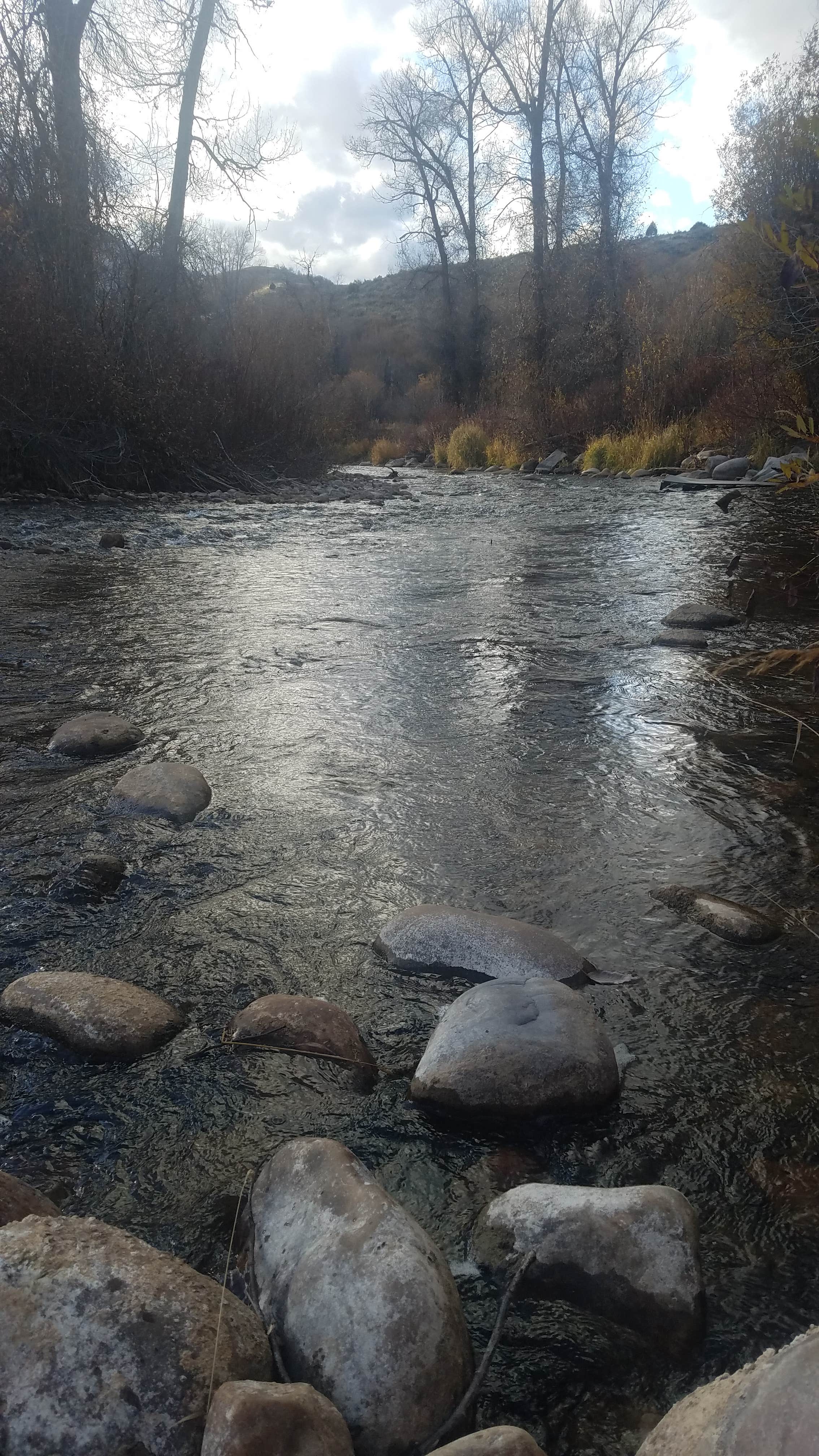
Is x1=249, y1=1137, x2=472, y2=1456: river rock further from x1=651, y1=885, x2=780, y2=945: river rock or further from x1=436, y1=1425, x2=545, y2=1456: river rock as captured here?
x1=651, y1=885, x2=780, y2=945: river rock

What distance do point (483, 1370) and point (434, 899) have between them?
4.16 ft

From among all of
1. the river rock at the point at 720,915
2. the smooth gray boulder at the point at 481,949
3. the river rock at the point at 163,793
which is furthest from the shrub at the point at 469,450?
the smooth gray boulder at the point at 481,949

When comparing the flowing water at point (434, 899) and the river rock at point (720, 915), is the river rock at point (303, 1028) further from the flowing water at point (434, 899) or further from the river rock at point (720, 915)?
the river rock at point (720, 915)

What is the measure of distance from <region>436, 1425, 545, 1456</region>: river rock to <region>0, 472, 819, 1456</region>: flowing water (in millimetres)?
147

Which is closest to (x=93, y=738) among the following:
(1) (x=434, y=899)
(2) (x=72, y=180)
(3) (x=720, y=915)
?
(1) (x=434, y=899)

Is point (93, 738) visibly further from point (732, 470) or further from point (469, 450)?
point (469, 450)

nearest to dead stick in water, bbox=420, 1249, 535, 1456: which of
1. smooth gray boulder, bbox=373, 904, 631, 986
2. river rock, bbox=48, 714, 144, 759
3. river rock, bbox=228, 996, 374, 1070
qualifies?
river rock, bbox=228, 996, 374, 1070

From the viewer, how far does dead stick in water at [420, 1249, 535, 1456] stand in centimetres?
101

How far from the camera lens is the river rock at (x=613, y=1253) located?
3.85 ft

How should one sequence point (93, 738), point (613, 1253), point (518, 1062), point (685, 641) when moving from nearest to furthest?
1. point (613, 1253)
2. point (518, 1062)
3. point (93, 738)
4. point (685, 641)

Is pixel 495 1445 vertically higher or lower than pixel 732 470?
lower

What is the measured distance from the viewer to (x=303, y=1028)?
→ 1696 millimetres

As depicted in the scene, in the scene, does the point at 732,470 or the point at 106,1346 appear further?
the point at 732,470

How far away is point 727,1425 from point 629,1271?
1.19ft
